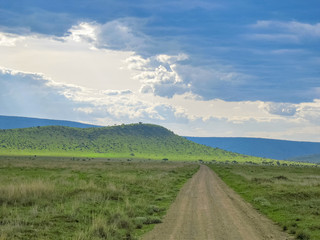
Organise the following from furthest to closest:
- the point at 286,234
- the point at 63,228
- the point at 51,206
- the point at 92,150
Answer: the point at 92,150 < the point at 51,206 < the point at 286,234 < the point at 63,228

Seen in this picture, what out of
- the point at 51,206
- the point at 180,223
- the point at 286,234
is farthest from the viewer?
the point at 51,206

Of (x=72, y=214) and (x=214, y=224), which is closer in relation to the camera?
(x=214, y=224)

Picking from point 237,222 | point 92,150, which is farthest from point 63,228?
point 92,150

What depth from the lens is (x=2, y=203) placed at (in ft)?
60.7

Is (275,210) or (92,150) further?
(92,150)

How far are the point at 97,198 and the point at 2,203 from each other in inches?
231

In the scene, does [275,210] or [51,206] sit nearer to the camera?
[51,206]

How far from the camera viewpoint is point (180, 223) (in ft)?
51.5

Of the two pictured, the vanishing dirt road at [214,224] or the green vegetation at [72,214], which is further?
the vanishing dirt road at [214,224]

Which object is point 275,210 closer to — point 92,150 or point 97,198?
point 97,198

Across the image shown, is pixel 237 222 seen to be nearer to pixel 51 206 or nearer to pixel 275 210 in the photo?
pixel 275 210

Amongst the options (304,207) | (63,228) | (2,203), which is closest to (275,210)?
(304,207)

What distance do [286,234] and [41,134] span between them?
190 metres

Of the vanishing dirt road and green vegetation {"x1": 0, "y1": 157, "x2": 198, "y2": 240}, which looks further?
the vanishing dirt road
